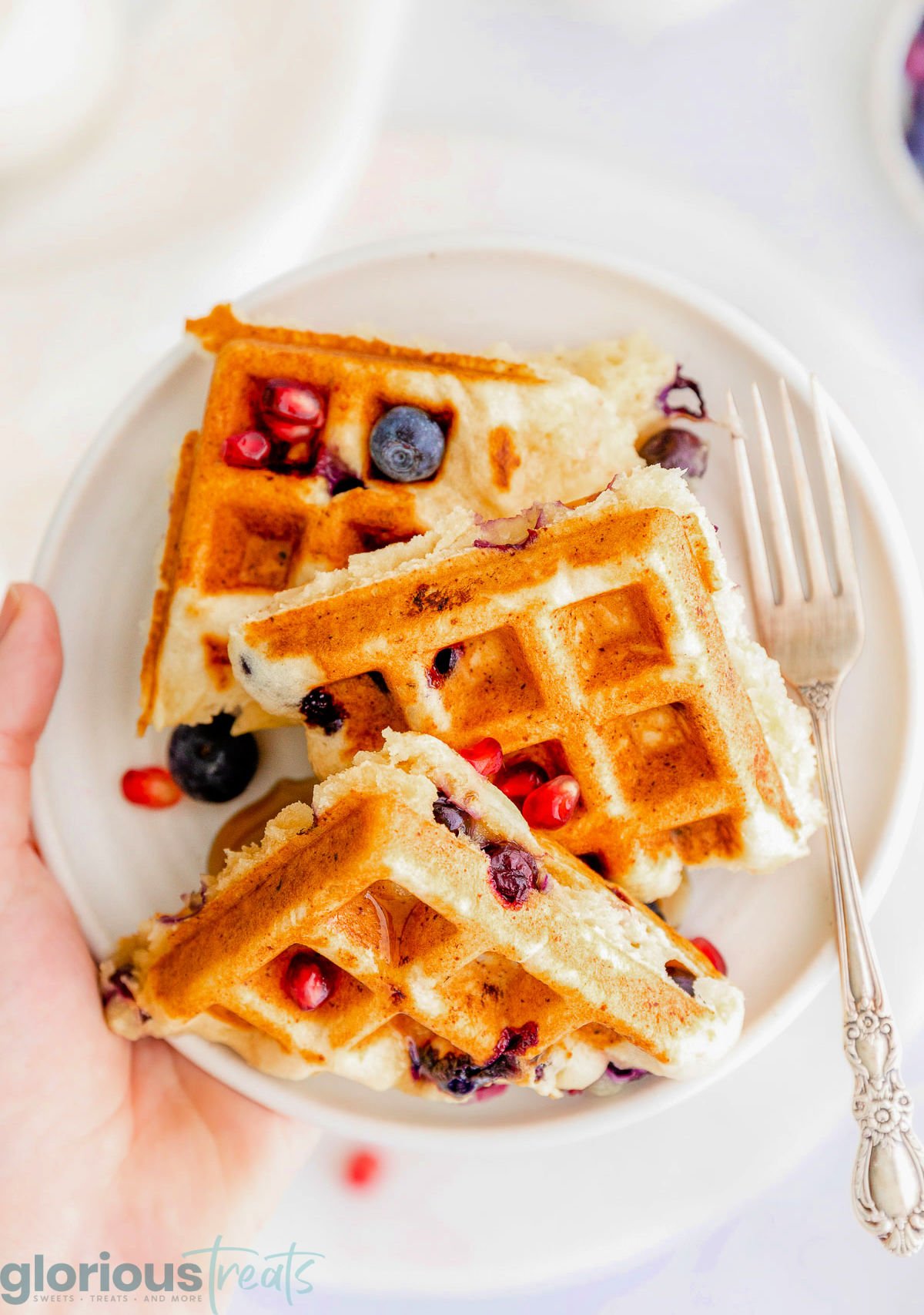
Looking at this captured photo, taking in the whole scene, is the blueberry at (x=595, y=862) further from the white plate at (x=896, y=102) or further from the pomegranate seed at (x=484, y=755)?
the white plate at (x=896, y=102)

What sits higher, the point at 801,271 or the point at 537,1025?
the point at 801,271

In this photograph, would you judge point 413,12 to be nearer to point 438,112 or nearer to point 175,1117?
point 438,112

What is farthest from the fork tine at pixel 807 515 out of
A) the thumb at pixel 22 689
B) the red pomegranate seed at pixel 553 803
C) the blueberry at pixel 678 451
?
the thumb at pixel 22 689

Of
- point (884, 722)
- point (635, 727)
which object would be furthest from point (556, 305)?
point (884, 722)

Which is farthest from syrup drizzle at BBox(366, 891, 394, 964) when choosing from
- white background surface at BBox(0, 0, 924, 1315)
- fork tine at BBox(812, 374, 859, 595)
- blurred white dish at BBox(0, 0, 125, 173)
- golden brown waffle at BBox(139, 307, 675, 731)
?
blurred white dish at BBox(0, 0, 125, 173)

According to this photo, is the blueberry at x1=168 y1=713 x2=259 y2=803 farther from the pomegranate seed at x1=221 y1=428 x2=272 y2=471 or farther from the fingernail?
the pomegranate seed at x1=221 y1=428 x2=272 y2=471
